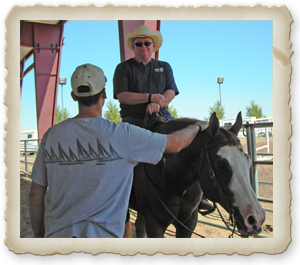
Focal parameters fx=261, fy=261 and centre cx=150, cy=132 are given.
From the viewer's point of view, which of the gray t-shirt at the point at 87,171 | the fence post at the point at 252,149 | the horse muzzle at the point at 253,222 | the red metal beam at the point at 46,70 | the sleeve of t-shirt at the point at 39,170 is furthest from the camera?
the red metal beam at the point at 46,70

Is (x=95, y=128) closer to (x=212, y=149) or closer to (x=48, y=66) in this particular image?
(x=212, y=149)

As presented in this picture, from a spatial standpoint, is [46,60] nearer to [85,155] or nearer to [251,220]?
[85,155]

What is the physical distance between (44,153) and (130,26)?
160 cm

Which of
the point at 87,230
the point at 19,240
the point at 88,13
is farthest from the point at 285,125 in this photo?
the point at 19,240

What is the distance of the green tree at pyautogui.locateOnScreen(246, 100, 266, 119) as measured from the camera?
269 centimetres

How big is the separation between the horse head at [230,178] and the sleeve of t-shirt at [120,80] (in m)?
1.10

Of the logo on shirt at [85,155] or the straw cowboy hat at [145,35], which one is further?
the straw cowboy hat at [145,35]

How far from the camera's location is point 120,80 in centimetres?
274

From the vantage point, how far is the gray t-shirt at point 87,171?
1597 millimetres

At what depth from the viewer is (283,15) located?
2.41 meters

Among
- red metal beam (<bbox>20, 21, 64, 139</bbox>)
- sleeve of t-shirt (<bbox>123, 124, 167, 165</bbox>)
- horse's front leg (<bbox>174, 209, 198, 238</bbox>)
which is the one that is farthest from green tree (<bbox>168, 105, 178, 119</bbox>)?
red metal beam (<bbox>20, 21, 64, 139</bbox>)

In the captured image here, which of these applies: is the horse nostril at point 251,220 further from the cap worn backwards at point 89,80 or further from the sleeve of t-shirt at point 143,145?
the cap worn backwards at point 89,80

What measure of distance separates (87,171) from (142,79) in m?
1.46

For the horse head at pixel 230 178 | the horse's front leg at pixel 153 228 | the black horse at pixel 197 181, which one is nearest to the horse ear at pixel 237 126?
the black horse at pixel 197 181
